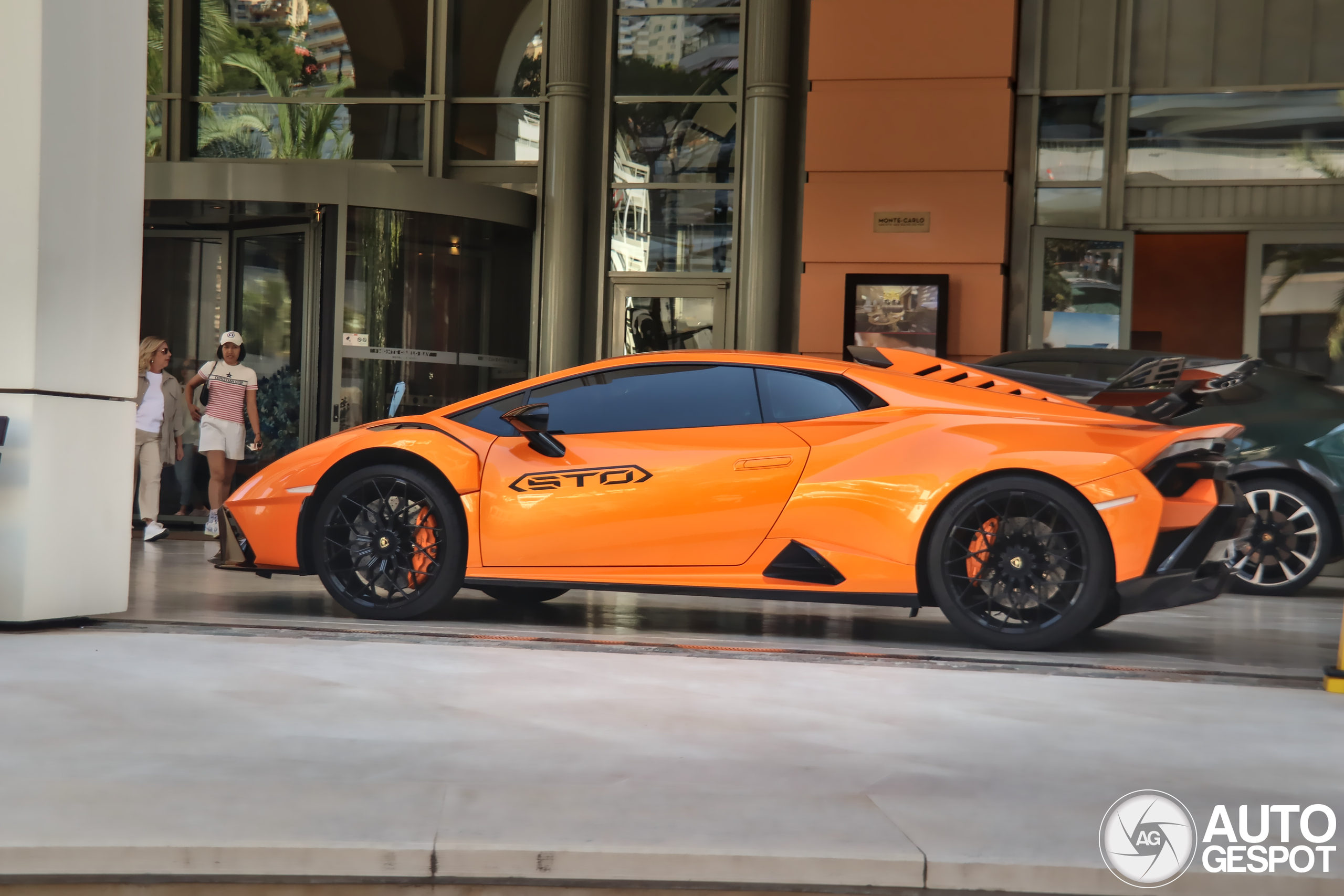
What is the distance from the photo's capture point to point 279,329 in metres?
12.1

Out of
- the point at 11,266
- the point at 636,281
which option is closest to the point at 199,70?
the point at 636,281

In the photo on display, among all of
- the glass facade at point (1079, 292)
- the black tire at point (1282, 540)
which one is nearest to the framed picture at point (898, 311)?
the glass facade at point (1079, 292)

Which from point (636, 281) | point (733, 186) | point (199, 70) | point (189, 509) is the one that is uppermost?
point (199, 70)

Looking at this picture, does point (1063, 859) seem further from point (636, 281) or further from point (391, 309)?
point (636, 281)

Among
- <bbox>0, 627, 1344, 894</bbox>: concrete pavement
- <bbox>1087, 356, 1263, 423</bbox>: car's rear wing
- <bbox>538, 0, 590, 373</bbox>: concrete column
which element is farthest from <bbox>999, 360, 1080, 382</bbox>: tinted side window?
<bbox>538, 0, 590, 373</bbox>: concrete column

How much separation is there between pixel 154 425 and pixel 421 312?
265cm

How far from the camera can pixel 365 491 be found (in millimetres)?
6008

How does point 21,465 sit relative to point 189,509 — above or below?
above

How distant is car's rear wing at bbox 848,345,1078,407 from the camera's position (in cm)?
577

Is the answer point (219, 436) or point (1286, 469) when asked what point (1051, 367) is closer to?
point (1286, 469)

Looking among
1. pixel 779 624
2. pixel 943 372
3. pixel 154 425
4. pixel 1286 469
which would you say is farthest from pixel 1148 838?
pixel 154 425

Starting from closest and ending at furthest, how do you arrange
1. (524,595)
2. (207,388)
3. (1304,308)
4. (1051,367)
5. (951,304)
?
(524,595) → (1051,367) → (207,388) → (1304,308) → (951,304)

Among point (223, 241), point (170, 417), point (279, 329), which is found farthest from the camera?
point (223, 241)

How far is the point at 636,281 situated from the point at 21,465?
843cm
